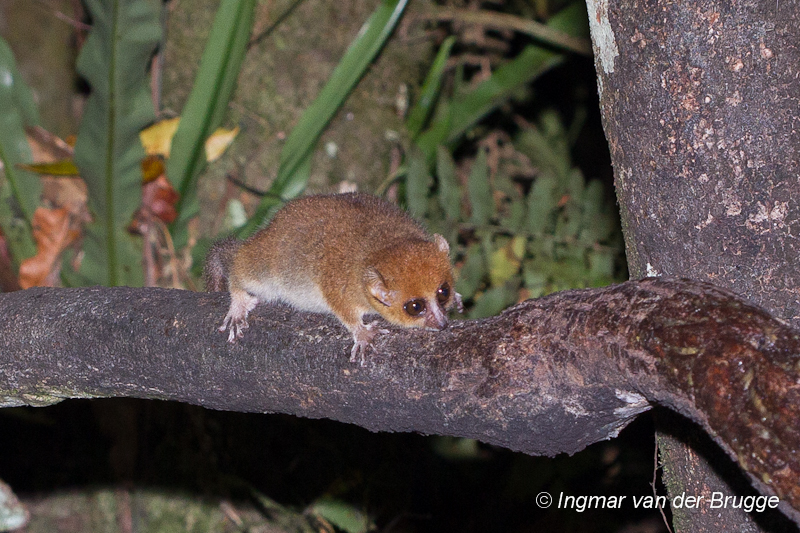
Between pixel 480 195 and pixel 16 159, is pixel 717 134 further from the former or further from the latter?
pixel 16 159

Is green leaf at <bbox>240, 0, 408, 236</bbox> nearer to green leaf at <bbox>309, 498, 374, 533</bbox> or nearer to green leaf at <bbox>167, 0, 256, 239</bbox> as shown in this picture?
green leaf at <bbox>167, 0, 256, 239</bbox>

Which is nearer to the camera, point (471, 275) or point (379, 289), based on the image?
point (379, 289)

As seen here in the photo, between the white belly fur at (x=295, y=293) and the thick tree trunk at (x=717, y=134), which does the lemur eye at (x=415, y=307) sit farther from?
the thick tree trunk at (x=717, y=134)

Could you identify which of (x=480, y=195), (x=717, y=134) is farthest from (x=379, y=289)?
(x=480, y=195)

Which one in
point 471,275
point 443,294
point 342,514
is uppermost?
point 443,294

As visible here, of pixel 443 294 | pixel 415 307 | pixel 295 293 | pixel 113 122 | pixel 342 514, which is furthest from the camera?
pixel 342 514

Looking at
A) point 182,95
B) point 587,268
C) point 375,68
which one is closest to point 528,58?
point 375,68

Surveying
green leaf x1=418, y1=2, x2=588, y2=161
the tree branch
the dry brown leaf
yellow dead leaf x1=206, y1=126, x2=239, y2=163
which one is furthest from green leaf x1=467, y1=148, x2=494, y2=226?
the dry brown leaf

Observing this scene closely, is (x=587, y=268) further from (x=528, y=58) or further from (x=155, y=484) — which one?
(x=155, y=484)
